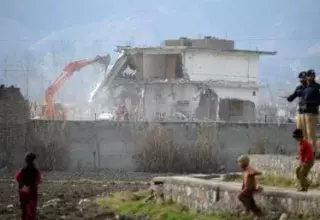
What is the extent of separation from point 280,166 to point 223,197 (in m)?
2.34

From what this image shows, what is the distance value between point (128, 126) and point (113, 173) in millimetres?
3529

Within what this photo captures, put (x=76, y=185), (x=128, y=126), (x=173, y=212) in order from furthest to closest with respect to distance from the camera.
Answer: (x=128, y=126), (x=76, y=185), (x=173, y=212)

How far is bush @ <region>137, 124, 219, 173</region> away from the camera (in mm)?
33656

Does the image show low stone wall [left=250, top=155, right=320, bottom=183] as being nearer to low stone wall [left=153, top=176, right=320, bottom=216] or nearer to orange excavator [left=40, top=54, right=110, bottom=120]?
low stone wall [left=153, top=176, right=320, bottom=216]

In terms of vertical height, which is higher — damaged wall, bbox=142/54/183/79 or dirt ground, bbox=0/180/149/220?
damaged wall, bbox=142/54/183/79

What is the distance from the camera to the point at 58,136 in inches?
1324

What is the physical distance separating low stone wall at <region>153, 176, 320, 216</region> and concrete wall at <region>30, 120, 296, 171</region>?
15594mm

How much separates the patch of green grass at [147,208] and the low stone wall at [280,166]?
219 centimetres

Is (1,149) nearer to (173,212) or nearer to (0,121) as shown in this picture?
(0,121)

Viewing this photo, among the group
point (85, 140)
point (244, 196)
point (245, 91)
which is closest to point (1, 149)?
point (85, 140)

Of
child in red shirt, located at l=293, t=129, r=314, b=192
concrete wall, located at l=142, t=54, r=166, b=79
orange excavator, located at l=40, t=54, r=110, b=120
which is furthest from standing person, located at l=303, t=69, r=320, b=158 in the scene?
concrete wall, located at l=142, t=54, r=166, b=79

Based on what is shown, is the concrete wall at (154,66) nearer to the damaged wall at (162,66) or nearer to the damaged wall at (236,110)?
the damaged wall at (162,66)

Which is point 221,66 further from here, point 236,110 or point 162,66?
point 162,66

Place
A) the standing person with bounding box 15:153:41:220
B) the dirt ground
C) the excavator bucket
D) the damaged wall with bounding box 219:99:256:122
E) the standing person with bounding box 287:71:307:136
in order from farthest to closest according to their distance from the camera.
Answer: the excavator bucket < the damaged wall with bounding box 219:99:256:122 < the dirt ground < the standing person with bounding box 287:71:307:136 < the standing person with bounding box 15:153:41:220
